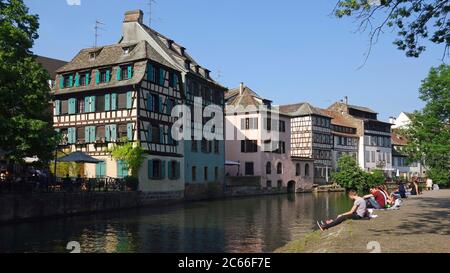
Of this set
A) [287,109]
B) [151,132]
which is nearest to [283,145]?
[287,109]

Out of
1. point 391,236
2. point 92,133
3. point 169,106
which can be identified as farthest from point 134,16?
point 391,236

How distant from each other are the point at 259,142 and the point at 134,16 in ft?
71.2

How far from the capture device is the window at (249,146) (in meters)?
59.6

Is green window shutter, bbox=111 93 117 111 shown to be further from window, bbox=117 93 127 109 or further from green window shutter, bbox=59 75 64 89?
green window shutter, bbox=59 75 64 89

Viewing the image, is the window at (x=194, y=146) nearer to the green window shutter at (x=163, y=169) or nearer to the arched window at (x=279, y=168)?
the green window shutter at (x=163, y=169)

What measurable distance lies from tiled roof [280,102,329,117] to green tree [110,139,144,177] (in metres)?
37.7

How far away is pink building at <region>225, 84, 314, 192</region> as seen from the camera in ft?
196

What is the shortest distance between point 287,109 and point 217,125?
26.5 meters

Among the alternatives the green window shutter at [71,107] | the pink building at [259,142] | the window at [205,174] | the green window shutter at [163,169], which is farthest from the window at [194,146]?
the pink building at [259,142]

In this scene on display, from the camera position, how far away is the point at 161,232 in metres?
21.5

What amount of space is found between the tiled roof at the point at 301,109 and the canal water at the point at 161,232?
43.3m

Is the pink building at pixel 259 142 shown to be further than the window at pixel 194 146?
Yes

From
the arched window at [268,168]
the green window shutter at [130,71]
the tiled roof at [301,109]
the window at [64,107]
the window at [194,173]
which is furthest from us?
the tiled roof at [301,109]
